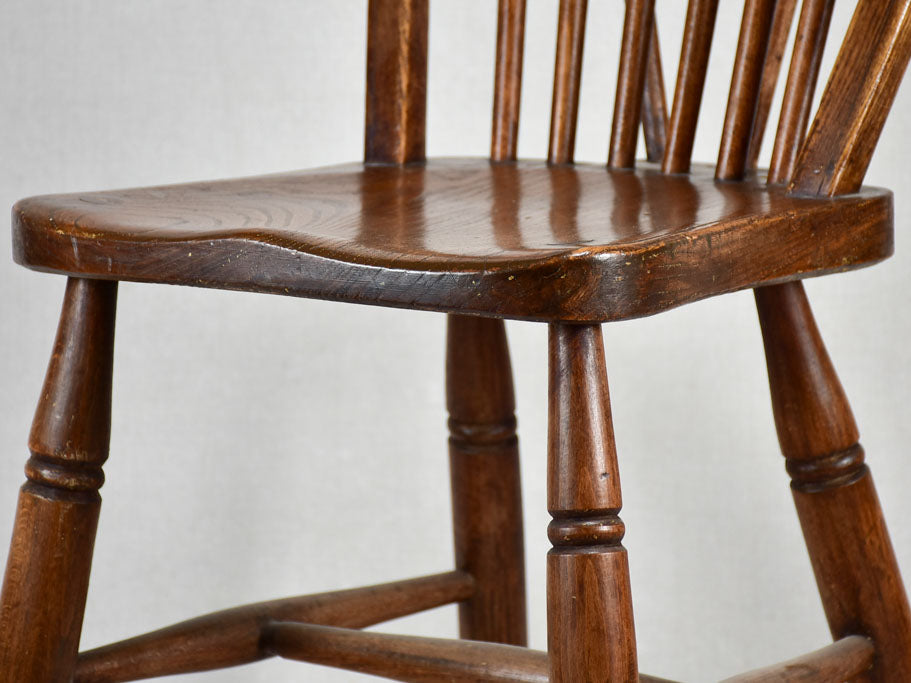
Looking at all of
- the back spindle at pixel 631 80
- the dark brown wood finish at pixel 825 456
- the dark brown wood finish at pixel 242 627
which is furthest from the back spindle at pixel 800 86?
the dark brown wood finish at pixel 242 627

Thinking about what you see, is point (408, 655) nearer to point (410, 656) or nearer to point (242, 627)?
point (410, 656)

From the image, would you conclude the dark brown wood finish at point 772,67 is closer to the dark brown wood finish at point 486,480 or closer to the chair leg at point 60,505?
the dark brown wood finish at point 486,480

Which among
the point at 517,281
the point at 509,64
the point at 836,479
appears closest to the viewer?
the point at 517,281

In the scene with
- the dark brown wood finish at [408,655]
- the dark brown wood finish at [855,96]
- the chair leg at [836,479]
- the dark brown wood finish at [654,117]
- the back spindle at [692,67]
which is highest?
the dark brown wood finish at [654,117]

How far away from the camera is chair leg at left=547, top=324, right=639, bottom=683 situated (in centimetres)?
61

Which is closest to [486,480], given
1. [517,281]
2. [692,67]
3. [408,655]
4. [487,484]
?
[487,484]

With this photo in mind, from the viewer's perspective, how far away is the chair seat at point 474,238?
58 centimetres

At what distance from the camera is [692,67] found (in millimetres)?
868

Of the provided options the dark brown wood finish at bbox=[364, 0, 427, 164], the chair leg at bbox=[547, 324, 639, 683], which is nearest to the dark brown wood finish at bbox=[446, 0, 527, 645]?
the dark brown wood finish at bbox=[364, 0, 427, 164]

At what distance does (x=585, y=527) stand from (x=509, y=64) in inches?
17.1

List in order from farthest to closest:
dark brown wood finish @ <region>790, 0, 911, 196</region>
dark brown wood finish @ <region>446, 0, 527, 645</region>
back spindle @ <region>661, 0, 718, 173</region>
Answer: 1. dark brown wood finish @ <region>446, 0, 527, 645</region>
2. back spindle @ <region>661, 0, 718, 173</region>
3. dark brown wood finish @ <region>790, 0, 911, 196</region>

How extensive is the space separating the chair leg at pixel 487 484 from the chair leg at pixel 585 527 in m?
0.38

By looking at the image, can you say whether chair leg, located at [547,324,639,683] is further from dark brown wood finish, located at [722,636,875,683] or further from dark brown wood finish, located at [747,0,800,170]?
dark brown wood finish, located at [747,0,800,170]

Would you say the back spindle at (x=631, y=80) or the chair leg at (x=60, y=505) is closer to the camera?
the chair leg at (x=60, y=505)
